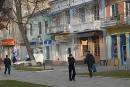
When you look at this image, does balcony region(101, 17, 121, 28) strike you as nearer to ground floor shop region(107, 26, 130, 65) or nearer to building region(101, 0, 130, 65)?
building region(101, 0, 130, 65)

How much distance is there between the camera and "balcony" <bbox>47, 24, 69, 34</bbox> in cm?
6664

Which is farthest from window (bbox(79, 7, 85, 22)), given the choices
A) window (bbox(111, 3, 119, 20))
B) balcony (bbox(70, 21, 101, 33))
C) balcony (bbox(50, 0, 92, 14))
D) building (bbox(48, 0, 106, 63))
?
window (bbox(111, 3, 119, 20))

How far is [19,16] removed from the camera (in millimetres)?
59906

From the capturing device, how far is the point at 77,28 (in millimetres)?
62750

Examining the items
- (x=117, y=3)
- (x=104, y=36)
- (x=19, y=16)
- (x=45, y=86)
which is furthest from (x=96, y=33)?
(x=45, y=86)

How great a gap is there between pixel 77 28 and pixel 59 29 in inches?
253

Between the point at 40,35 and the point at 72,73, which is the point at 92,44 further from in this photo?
the point at 72,73

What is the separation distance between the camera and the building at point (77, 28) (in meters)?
58.1

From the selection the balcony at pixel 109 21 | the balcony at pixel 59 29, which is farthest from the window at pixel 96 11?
the balcony at pixel 59 29

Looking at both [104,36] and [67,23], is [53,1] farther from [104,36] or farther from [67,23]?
[104,36]

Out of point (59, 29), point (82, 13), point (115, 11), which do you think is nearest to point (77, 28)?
point (82, 13)

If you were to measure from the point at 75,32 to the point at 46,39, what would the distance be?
43.1 feet

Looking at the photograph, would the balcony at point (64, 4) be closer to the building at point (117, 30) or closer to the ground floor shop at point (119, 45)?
the building at point (117, 30)

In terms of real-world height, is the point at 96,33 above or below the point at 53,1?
below
